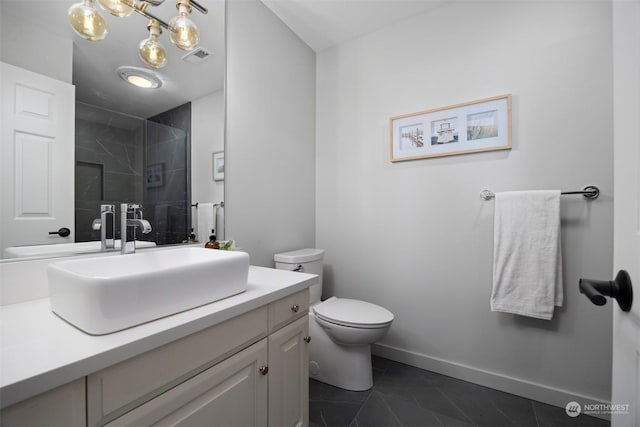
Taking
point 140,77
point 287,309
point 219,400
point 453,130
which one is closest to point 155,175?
point 140,77

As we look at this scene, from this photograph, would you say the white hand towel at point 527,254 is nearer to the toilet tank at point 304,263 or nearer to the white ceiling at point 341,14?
the toilet tank at point 304,263

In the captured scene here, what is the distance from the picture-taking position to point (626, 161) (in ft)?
1.73

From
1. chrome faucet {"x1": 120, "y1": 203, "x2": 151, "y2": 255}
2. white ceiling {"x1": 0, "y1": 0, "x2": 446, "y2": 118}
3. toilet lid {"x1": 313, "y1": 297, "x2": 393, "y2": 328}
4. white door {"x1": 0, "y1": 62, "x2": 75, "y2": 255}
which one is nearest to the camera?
white door {"x1": 0, "y1": 62, "x2": 75, "y2": 255}

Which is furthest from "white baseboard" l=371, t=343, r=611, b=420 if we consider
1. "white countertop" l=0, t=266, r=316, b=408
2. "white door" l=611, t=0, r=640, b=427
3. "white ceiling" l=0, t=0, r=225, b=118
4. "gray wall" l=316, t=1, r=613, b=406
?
"white ceiling" l=0, t=0, r=225, b=118

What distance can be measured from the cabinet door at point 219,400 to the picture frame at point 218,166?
991 millimetres

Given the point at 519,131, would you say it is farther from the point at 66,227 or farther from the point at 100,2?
the point at 66,227

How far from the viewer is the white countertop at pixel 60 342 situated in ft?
1.58

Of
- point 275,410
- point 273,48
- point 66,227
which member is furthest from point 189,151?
point 275,410

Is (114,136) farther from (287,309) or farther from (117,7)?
(287,309)

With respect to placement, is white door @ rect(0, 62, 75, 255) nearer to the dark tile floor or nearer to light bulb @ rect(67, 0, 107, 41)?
light bulb @ rect(67, 0, 107, 41)

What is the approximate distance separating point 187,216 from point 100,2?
0.97 m

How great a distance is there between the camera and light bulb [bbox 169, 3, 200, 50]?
132cm

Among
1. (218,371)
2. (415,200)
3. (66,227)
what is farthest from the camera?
(415,200)

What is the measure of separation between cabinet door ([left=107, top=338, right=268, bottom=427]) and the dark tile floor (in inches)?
25.6
